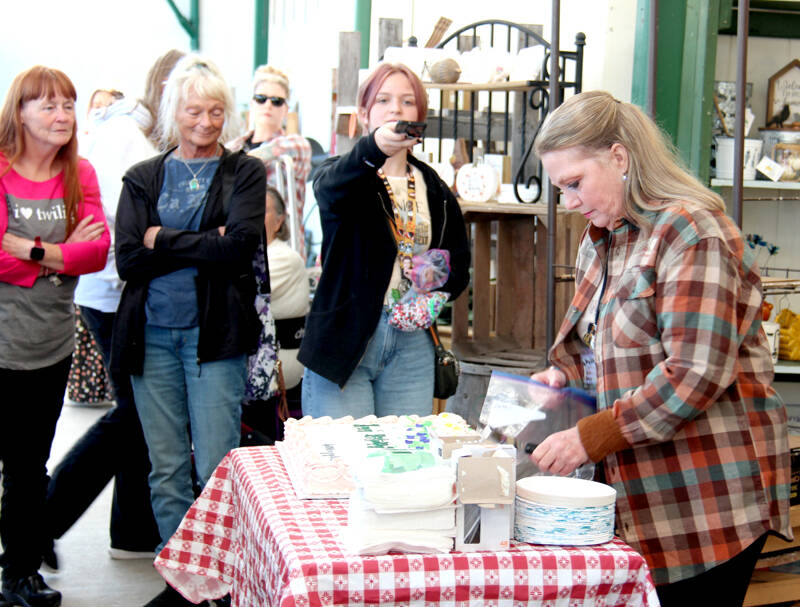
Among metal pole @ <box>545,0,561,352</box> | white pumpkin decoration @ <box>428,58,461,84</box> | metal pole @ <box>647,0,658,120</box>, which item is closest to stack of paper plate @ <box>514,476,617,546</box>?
metal pole @ <box>647,0,658,120</box>

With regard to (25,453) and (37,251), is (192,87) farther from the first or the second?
(25,453)

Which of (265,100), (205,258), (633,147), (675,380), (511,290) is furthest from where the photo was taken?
(265,100)

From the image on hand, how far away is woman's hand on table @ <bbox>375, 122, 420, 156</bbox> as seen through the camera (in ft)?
7.92

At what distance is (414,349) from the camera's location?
8.88ft

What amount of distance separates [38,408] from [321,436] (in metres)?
1.31

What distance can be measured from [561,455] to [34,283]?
73.5 inches

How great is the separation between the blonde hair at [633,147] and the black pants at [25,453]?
1.85 meters

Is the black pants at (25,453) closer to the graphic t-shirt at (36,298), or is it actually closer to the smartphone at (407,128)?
the graphic t-shirt at (36,298)

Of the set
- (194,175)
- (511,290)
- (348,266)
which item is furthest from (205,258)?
(511,290)

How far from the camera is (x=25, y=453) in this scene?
9.52 ft

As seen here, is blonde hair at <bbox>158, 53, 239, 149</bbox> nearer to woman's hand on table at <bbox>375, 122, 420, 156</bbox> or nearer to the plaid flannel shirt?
woman's hand on table at <bbox>375, 122, 420, 156</bbox>

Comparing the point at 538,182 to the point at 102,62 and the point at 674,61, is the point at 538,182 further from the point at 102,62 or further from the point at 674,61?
the point at 102,62

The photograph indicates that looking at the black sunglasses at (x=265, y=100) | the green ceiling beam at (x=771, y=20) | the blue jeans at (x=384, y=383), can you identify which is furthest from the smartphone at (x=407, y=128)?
the black sunglasses at (x=265, y=100)

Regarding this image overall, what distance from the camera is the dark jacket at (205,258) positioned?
281 cm
